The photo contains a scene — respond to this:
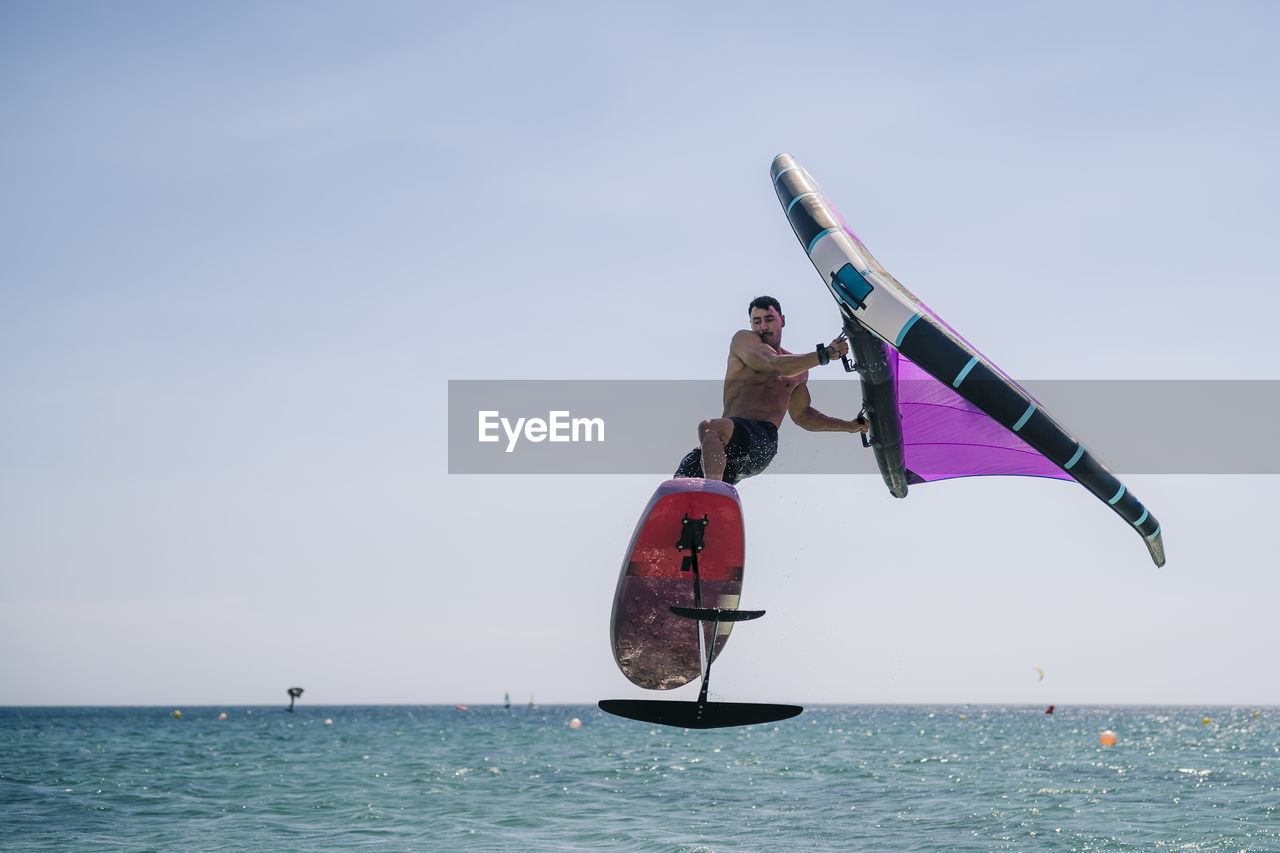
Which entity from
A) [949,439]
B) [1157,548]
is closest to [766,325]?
[949,439]

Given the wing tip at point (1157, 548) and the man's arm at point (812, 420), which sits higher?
the man's arm at point (812, 420)

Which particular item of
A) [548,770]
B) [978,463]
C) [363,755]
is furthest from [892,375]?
[363,755]

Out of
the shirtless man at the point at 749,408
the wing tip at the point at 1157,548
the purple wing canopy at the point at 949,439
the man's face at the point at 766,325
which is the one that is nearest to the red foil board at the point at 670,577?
the shirtless man at the point at 749,408

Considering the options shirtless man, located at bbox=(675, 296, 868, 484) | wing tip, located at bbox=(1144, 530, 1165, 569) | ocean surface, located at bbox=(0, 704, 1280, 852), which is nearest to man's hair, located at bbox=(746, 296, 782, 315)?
shirtless man, located at bbox=(675, 296, 868, 484)

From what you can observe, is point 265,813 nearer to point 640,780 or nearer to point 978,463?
point 640,780

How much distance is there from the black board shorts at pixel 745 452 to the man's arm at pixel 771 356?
46 centimetres

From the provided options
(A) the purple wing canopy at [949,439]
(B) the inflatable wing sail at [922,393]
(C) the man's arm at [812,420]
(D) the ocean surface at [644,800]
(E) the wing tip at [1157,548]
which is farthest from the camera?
(D) the ocean surface at [644,800]

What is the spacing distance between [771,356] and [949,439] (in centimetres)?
252

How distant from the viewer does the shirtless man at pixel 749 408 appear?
346 inches

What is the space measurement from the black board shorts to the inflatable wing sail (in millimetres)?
840

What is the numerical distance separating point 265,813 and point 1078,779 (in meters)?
22.3

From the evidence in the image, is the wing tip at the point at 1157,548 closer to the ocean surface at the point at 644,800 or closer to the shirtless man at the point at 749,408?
the shirtless man at the point at 749,408

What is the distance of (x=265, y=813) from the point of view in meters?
23.8

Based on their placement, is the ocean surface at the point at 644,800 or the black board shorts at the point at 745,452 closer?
the black board shorts at the point at 745,452
